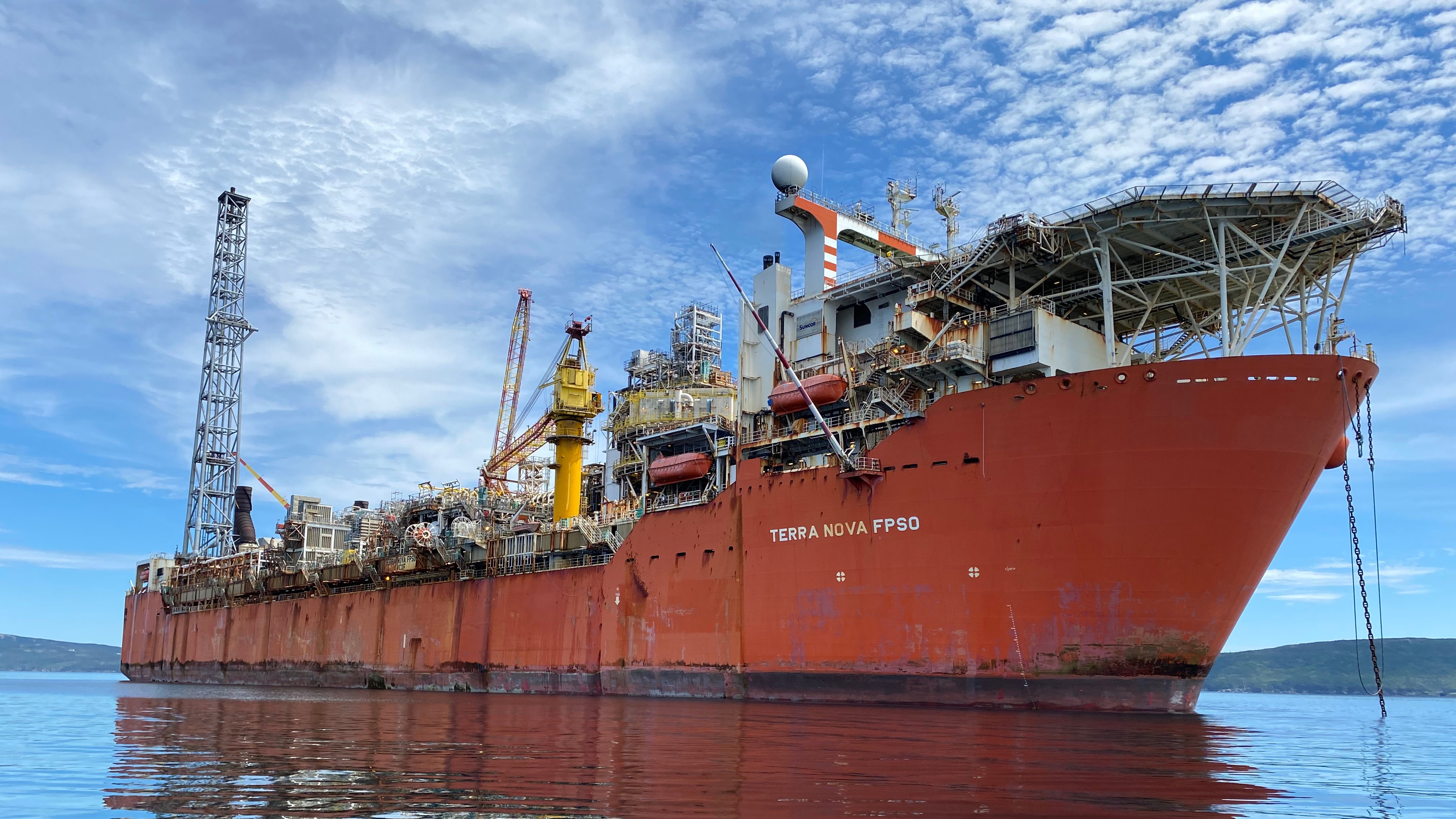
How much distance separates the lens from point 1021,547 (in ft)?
76.2

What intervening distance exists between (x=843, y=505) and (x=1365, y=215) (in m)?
13.1

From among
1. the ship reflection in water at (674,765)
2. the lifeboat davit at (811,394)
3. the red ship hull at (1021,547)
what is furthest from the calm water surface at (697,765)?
the lifeboat davit at (811,394)

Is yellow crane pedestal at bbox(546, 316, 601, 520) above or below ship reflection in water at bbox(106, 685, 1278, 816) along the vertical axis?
above

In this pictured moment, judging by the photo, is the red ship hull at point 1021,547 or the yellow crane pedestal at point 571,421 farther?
the yellow crane pedestal at point 571,421

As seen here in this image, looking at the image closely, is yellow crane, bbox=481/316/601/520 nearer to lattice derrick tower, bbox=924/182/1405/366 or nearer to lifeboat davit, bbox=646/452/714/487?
lifeboat davit, bbox=646/452/714/487

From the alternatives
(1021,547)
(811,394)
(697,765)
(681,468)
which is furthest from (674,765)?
(681,468)

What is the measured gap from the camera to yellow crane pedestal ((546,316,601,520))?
133 ft

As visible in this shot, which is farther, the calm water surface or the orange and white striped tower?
the orange and white striped tower

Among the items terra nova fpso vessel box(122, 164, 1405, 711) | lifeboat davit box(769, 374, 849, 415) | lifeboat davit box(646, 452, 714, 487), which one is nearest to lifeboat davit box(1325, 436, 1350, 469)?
terra nova fpso vessel box(122, 164, 1405, 711)

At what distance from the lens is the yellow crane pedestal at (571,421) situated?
133ft

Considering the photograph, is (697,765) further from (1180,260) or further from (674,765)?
(1180,260)

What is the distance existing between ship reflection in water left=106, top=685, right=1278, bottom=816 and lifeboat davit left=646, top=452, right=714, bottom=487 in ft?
38.7

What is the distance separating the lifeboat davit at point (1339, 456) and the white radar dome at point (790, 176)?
17.1 m

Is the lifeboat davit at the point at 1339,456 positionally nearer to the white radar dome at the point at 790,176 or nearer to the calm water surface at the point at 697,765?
the calm water surface at the point at 697,765
